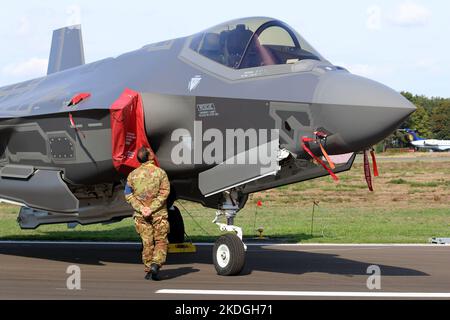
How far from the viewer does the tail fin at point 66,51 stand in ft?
66.9

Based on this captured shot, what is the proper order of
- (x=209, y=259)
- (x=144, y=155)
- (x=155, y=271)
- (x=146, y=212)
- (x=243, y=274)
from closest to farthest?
1. (x=146, y=212)
2. (x=155, y=271)
3. (x=144, y=155)
4. (x=243, y=274)
5. (x=209, y=259)

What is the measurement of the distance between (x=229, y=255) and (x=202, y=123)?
6.44ft

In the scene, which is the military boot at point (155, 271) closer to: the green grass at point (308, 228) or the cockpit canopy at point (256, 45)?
the cockpit canopy at point (256, 45)

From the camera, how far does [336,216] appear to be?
27.5m

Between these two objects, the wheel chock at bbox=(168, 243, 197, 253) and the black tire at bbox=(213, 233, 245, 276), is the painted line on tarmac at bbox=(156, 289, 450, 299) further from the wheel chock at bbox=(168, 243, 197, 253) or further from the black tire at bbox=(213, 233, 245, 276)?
the wheel chock at bbox=(168, 243, 197, 253)

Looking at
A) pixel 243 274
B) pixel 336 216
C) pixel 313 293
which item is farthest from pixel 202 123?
pixel 336 216

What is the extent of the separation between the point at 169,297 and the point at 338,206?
2382 cm

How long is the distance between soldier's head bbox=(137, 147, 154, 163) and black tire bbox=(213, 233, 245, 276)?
62.6 inches

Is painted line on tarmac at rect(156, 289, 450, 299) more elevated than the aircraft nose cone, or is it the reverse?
the aircraft nose cone

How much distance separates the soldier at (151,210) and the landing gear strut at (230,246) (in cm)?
90

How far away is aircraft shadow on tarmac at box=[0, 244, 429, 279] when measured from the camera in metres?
12.6

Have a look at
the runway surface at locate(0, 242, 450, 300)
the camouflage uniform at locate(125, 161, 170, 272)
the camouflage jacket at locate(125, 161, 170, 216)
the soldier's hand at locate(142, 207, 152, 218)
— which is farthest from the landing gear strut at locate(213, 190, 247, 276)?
the soldier's hand at locate(142, 207, 152, 218)

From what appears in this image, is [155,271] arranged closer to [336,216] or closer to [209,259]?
[209,259]

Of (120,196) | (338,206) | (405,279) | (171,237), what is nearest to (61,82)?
(120,196)
